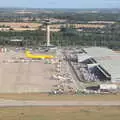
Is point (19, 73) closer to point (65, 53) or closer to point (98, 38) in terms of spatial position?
point (65, 53)

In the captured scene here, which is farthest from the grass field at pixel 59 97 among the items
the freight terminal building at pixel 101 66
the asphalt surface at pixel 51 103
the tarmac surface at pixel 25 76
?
the freight terminal building at pixel 101 66

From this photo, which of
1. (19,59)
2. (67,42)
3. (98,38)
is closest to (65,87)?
(19,59)

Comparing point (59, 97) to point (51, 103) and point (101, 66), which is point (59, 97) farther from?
point (101, 66)

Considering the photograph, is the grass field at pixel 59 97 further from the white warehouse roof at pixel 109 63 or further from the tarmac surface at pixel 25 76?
the white warehouse roof at pixel 109 63

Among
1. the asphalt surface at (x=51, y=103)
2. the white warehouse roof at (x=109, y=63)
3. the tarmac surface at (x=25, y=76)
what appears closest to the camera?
the asphalt surface at (x=51, y=103)

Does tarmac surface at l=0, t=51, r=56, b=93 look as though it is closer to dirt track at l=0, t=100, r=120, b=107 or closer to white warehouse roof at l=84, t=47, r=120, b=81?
dirt track at l=0, t=100, r=120, b=107

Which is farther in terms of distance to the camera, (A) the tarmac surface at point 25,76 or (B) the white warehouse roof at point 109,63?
(B) the white warehouse roof at point 109,63
